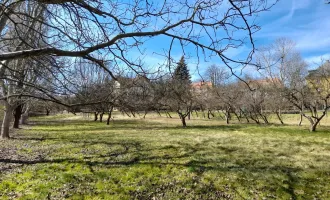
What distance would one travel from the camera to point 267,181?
6750mm

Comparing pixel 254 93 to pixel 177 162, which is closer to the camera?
pixel 177 162

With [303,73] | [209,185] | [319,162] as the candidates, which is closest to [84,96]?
[209,185]

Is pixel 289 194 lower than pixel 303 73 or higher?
lower

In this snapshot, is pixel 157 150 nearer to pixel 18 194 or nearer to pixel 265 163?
pixel 265 163

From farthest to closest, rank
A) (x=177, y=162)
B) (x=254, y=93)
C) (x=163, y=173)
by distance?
(x=254, y=93) → (x=177, y=162) → (x=163, y=173)

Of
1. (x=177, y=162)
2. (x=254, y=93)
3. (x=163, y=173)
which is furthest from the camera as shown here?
(x=254, y=93)

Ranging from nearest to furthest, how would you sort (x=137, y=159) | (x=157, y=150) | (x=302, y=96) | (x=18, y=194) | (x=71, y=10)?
(x=71, y=10), (x=18, y=194), (x=137, y=159), (x=157, y=150), (x=302, y=96)

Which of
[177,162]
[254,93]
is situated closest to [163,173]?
[177,162]

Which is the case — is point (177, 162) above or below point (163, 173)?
above

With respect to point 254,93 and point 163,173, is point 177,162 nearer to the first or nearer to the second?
point 163,173

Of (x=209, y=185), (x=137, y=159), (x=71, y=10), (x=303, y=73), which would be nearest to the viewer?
(x=71, y=10)

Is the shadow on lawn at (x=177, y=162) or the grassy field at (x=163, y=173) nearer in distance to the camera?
the grassy field at (x=163, y=173)

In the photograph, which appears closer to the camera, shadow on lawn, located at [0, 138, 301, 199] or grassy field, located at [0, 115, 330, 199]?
grassy field, located at [0, 115, 330, 199]

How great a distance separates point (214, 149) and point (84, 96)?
21.1 ft
